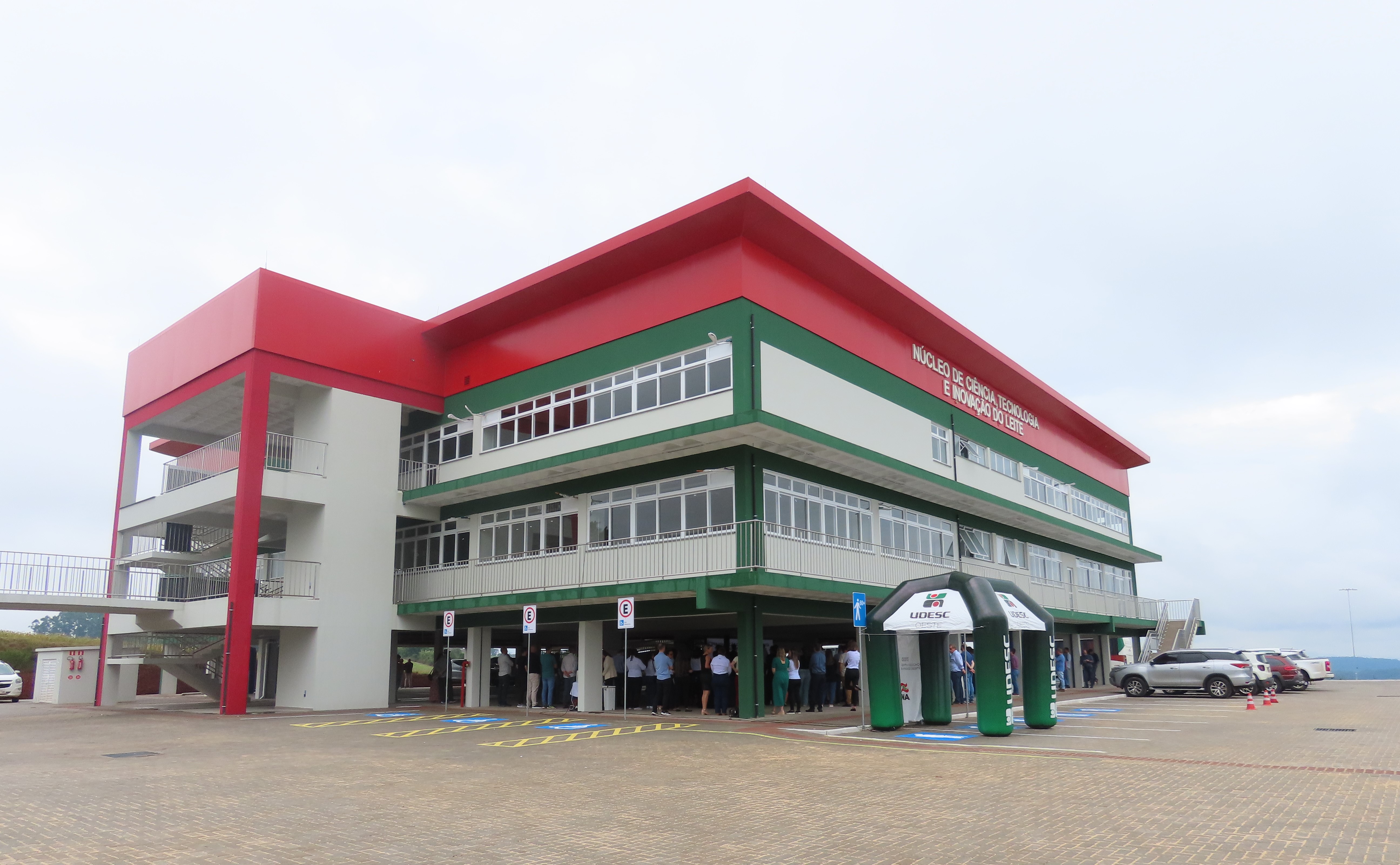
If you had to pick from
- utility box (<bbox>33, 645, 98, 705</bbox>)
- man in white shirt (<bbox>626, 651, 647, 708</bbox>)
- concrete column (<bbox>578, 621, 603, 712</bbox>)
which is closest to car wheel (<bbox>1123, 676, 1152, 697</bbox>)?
man in white shirt (<bbox>626, 651, 647, 708</bbox>)

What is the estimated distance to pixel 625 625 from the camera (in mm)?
19125

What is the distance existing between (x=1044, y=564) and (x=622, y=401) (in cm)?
2149

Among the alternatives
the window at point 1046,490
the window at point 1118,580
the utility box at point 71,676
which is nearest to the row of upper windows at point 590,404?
the utility box at point 71,676

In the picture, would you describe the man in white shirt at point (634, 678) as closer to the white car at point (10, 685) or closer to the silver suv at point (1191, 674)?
the silver suv at point (1191, 674)

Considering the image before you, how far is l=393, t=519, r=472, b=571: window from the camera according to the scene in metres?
28.6

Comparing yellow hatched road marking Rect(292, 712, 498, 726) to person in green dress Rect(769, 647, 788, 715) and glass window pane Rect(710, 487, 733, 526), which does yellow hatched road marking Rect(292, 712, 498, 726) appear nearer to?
person in green dress Rect(769, 647, 788, 715)

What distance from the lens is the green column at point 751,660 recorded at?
21.1 meters

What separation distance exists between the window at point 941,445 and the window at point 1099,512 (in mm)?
13071

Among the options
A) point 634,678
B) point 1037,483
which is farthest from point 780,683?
point 1037,483

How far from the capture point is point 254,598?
24438 millimetres

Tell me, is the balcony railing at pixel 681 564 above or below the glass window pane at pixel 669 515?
below

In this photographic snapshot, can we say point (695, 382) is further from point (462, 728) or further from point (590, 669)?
point (462, 728)

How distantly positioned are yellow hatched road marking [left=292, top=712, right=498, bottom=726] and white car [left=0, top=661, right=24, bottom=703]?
2034 centimetres

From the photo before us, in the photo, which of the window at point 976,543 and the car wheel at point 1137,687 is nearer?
the car wheel at point 1137,687
